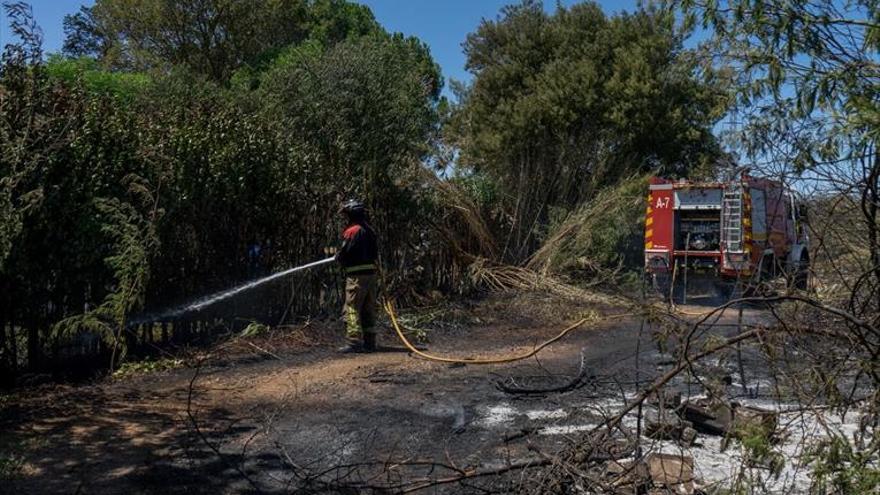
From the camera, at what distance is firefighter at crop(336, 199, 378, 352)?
9172mm

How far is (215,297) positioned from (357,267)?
5.60 feet

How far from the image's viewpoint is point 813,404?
395 cm

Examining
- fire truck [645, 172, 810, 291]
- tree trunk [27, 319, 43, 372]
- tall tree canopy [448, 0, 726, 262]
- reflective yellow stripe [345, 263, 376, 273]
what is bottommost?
tree trunk [27, 319, 43, 372]

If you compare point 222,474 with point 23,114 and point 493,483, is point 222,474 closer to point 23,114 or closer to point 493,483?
point 493,483

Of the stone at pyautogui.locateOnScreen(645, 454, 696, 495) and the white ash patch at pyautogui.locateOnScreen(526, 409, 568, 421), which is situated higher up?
the stone at pyautogui.locateOnScreen(645, 454, 696, 495)

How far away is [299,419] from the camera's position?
20.9ft

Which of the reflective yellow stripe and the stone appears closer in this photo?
the stone

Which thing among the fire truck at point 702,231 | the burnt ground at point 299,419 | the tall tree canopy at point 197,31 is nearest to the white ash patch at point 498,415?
the burnt ground at point 299,419

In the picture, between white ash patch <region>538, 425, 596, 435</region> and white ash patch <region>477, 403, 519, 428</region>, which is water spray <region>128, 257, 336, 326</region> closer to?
white ash patch <region>477, 403, 519, 428</region>

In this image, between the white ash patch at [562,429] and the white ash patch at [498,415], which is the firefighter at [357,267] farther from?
the white ash patch at [562,429]

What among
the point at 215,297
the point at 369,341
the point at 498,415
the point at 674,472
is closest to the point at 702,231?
the point at 369,341

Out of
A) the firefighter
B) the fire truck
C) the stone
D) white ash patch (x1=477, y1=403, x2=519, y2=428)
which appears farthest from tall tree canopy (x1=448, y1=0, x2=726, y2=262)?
the stone

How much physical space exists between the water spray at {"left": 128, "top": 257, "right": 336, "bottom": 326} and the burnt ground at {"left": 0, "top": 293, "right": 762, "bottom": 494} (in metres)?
0.55

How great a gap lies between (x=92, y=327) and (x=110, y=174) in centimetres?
147
